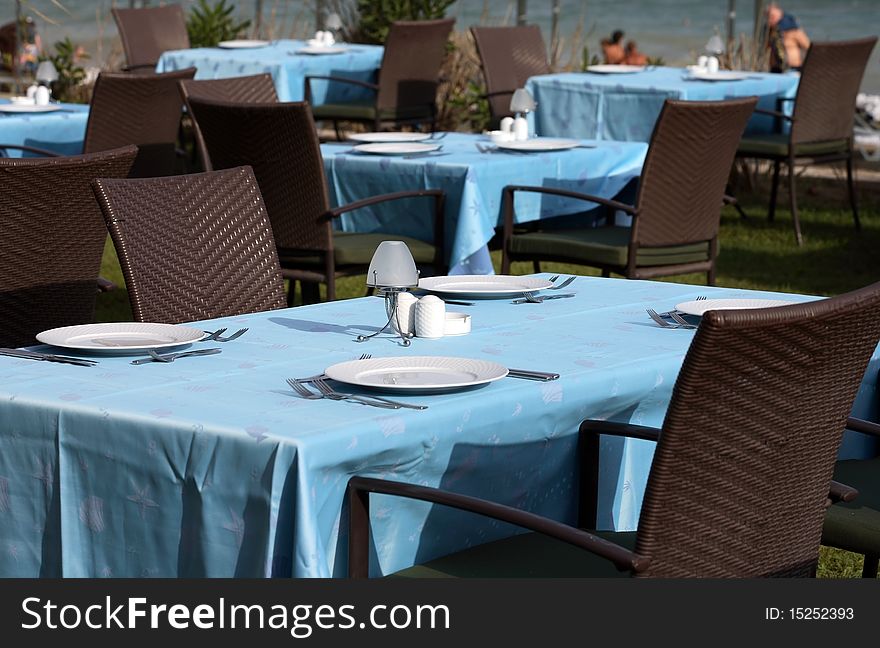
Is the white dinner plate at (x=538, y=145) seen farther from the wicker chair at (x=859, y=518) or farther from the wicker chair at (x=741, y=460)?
the wicker chair at (x=741, y=460)

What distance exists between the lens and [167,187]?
3535 mm

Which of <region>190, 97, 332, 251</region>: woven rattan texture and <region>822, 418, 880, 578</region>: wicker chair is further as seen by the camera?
<region>190, 97, 332, 251</region>: woven rattan texture

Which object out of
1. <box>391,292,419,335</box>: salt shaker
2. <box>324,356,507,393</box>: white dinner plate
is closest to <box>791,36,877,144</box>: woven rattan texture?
<box>391,292,419,335</box>: salt shaker

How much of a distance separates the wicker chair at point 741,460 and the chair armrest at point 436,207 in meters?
2.91

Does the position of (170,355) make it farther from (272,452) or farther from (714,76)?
(714,76)

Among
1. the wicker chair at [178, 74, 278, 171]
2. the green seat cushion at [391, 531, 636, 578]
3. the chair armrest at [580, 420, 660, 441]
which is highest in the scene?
the wicker chair at [178, 74, 278, 171]

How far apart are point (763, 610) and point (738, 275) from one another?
5456 millimetres

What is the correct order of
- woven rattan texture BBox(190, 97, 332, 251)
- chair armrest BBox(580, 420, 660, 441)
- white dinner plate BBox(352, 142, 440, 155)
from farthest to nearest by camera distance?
white dinner plate BBox(352, 142, 440, 155) → woven rattan texture BBox(190, 97, 332, 251) → chair armrest BBox(580, 420, 660, 441)

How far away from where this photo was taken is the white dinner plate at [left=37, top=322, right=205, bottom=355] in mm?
2621

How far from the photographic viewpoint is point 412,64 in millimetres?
9023

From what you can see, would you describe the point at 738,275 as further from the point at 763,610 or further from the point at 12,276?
the point at 763,610

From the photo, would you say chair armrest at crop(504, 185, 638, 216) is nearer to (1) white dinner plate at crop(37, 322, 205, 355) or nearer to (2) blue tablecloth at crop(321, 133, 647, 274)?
(2) blue tablecloth at crop(321, 133, 647, 274)

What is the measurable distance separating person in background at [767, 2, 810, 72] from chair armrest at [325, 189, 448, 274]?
18.3ft

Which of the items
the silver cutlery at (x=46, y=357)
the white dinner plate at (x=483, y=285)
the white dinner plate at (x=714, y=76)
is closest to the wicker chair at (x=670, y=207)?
the white dinner plate at (x=483, y=285)
